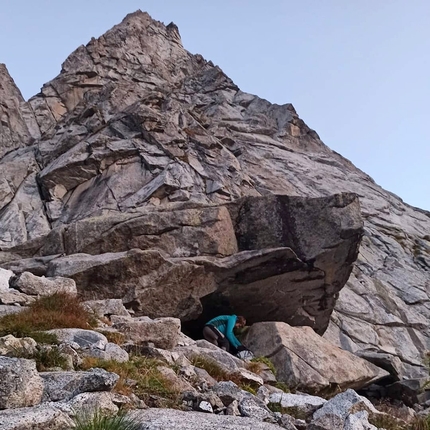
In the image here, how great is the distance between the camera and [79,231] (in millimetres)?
21000

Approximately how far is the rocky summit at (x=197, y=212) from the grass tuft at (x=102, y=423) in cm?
819

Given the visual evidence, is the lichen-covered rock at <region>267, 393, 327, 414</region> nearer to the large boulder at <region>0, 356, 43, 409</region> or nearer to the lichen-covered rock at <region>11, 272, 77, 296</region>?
the large boulder at <region>0, 356, 43, 409</region>

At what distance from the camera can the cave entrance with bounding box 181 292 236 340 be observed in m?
20.4

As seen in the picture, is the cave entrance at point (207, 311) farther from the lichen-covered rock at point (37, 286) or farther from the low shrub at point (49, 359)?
the low shrub at point (49, 359)

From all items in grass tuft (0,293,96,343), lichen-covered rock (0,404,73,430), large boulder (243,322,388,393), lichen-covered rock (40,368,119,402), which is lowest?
large boulder (243,322,388,393)

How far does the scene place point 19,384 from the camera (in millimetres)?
6410

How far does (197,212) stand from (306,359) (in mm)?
7507

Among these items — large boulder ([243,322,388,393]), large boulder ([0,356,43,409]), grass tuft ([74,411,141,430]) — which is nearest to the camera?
grass tuft ([74,411,141,430])

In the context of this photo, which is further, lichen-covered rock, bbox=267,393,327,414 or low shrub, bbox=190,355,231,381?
low shrub, bbox=190,355,231,381

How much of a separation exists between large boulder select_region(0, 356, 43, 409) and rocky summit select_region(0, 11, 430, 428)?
6797mm

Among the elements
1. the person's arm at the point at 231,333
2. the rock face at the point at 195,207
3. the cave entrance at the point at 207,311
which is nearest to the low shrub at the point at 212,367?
the person's arm at the point at 231,333

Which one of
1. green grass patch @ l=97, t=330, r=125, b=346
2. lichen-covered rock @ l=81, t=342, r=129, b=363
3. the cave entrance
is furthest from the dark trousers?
lichen-covered rock @ l=81, t=342, r=129, b=363

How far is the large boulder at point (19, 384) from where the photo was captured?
6234 mm

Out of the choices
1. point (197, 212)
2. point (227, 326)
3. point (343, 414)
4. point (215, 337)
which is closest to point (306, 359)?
point (227, 326)
